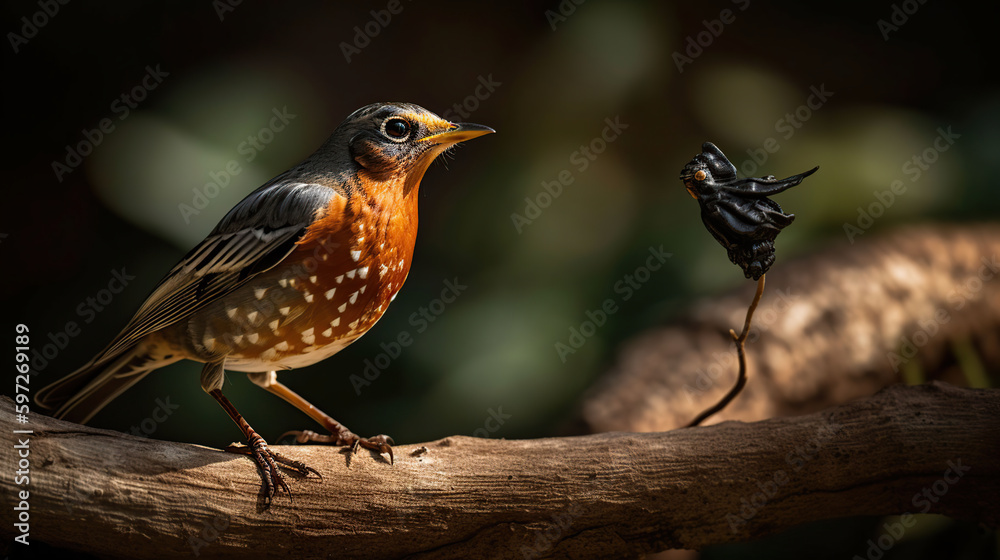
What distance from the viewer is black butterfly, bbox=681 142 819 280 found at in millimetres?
1815

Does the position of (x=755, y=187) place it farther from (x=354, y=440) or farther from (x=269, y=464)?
(x=269, y=464)

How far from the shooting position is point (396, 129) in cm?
205

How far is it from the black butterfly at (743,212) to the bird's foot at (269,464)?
1.20 meters

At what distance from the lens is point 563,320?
137 inches

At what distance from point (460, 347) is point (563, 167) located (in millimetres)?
1179

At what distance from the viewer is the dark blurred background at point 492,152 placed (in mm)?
3172

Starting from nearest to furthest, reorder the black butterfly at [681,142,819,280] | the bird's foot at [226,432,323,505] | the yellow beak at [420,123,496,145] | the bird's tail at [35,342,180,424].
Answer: the black butterfly at [681,142,819,280]
the bird's foot at [226,432,323,505]
the yellow beak at [420,123,496,145]
the bird's tail at [35,342,180,424]

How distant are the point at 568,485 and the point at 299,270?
2.97 ft

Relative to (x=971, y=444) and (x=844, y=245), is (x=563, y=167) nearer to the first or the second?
(x=844, y=245)

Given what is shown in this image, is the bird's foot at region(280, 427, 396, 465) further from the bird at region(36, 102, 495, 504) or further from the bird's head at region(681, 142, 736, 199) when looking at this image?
the bird's head at region(681, 142, 736, 199)

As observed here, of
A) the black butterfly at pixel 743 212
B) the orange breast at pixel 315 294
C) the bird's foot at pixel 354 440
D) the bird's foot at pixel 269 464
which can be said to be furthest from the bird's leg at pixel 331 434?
the black butterfly at pixel 743 212

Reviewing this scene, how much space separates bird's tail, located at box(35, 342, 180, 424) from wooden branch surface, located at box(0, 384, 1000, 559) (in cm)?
23

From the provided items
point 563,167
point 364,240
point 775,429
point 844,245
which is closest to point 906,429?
point 775,429

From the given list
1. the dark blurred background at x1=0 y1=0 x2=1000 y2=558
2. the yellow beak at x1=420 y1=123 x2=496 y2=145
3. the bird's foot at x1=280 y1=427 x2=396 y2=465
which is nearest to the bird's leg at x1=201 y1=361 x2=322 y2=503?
the bird's foot at x1=280 y1=427 x2=396 y2=465
